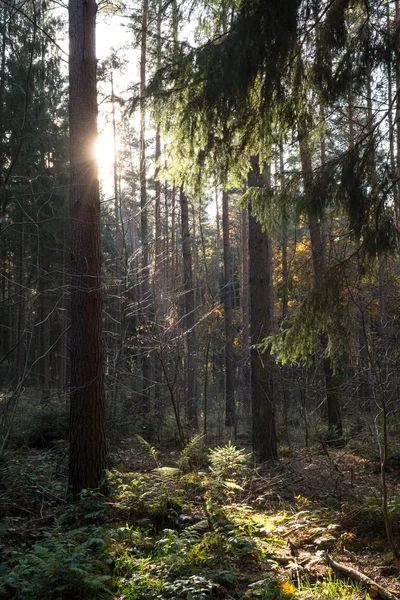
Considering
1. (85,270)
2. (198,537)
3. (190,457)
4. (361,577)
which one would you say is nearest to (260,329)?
(190,457)

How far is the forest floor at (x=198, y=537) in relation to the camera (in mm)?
3532

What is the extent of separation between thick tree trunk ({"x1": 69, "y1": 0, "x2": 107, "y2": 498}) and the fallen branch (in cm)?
332

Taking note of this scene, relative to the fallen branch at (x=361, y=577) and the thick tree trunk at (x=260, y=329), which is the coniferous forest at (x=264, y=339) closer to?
the fallen branch at (x=361, y=577)

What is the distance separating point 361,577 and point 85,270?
4.54 meters

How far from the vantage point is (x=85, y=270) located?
6316 mm

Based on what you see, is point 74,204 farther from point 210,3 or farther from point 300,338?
point 300,338

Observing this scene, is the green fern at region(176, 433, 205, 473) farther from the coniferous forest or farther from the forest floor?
the forest floor

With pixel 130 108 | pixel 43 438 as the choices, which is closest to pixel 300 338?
pixel 130 108

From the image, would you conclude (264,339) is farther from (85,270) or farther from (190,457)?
(190,457)

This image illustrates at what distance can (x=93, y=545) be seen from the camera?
14.7 feet

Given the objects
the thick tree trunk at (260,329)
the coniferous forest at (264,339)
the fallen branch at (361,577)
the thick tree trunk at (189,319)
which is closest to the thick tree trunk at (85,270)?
the coniferous forest at (264,339)

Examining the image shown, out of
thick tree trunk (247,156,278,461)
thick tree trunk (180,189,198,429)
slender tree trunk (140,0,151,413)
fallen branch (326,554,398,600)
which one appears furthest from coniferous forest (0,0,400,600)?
thick tree trunk (180,189,198,429)

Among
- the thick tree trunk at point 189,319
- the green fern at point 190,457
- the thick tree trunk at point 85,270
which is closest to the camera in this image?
the thick tree trunk at point 85,270

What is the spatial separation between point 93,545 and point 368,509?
8.64ft
